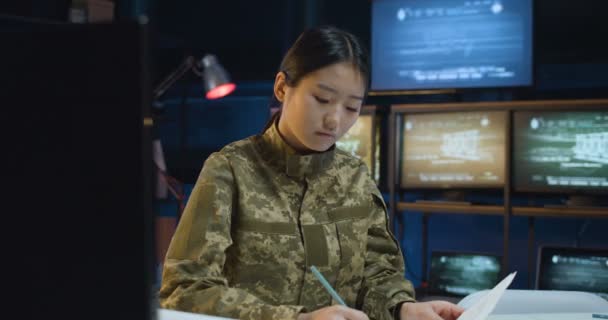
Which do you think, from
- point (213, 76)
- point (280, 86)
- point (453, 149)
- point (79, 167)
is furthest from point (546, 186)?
point (79, 167)

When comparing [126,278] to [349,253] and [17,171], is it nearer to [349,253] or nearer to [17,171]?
[17,171]

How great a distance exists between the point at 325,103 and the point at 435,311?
0.36 m

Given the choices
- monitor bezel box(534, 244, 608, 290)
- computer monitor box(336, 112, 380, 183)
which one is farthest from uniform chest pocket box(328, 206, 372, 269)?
computer monitor box(336, 112, 380, 183)

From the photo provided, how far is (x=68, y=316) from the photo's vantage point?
361 mm

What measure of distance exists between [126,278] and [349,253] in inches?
30.0

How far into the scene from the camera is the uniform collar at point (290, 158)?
107cm

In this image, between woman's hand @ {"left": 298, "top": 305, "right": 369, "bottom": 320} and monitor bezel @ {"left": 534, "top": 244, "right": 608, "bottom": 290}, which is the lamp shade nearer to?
monitor bezel @ {"left": 534, "top": 244, "right": 608, "bottom": 290}

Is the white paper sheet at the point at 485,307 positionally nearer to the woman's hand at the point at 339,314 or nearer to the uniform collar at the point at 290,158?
the woman's hand at the point at 339,314

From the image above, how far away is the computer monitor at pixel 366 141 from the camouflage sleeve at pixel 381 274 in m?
2.15

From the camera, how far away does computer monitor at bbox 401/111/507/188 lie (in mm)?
3070

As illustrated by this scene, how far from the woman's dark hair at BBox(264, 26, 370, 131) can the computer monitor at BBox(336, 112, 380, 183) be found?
2.21 meters

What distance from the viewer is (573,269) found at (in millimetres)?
2793

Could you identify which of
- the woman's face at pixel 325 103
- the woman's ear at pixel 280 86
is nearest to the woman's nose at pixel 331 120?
the woman's face at pixel 325 103

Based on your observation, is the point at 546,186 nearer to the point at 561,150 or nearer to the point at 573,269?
the point at 561,150
